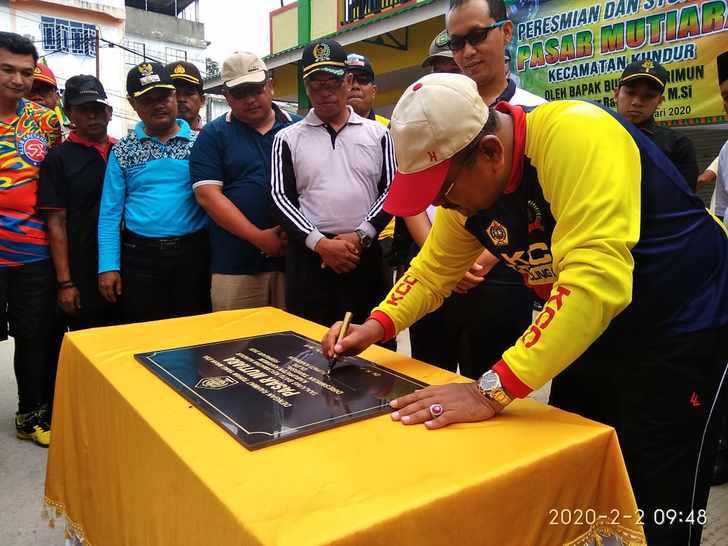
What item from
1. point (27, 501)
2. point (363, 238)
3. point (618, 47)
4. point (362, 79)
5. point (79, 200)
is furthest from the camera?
point (618, 47)

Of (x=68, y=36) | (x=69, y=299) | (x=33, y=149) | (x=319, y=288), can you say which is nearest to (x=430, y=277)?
(x=319, y=288)

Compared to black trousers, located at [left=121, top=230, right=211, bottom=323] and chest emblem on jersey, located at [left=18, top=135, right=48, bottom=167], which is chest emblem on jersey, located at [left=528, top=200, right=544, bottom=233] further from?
chest emblem on jersey, located at [left=18, top=135, right=48, bottom=167]

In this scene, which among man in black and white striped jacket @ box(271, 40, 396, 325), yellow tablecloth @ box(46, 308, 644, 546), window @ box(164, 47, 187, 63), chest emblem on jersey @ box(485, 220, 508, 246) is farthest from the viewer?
window @ box(164, 47, 187, 63)

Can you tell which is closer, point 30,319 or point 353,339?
point 353,339

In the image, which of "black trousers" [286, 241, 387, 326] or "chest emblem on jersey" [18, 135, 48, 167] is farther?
"chest emblem on jersey" [18, 135, 48, 167]

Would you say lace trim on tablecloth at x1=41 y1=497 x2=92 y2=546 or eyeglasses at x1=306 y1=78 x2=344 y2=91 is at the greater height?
eyeglasses at x1=306 y1=78 x2=344 y2=91

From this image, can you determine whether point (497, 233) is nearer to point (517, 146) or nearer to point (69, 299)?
point (517, 146)

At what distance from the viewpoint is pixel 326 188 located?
→ 7.87 feet

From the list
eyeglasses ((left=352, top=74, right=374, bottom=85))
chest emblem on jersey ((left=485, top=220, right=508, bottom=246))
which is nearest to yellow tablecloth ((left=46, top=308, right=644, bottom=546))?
chest emblem on jersey ((left=485, top=220, right=508, bottom=246))

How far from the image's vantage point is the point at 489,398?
1090mm

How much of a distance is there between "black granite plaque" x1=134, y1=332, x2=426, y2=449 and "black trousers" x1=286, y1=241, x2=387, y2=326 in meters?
0.75

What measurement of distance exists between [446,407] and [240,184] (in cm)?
185

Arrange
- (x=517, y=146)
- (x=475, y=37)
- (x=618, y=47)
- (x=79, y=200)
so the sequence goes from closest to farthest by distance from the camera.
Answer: (x=517, y=146) < (x=475, y=37) < (x=79, y=200) < (x=618, y=47)

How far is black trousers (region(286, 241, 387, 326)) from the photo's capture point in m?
2.41
